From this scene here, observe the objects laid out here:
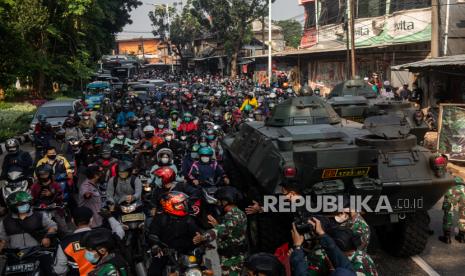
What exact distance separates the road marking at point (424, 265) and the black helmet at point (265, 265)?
390 cm

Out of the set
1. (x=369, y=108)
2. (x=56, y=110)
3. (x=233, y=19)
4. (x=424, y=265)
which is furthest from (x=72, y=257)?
(x=233, y=19)

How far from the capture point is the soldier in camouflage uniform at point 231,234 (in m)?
5.31

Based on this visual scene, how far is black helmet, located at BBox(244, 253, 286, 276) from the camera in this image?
145 inches

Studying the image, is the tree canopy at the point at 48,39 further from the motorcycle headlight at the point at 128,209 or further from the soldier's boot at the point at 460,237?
the soldier's boot at the point at 460,237

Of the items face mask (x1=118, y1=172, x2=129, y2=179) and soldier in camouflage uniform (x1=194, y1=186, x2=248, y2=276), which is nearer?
soldier in camouflage uniform (x1=194, y1=186, x2=248, y2=276)

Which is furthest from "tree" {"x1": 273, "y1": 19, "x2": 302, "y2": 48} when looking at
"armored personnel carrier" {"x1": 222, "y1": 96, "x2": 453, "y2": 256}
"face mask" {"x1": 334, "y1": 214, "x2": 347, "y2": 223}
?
"face mask" {"x1": 334, "y1": 214, "x2": 347, "y2": 223}

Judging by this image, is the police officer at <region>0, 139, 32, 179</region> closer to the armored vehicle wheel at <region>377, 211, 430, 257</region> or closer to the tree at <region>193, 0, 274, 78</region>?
the armored vehicle wheel at <region>377, 211, 430, 257</region>

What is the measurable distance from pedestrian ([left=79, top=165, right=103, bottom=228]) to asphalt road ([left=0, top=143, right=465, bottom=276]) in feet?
4.95

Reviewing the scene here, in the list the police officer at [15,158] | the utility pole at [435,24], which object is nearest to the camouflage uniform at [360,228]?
the police officer at [15,158]

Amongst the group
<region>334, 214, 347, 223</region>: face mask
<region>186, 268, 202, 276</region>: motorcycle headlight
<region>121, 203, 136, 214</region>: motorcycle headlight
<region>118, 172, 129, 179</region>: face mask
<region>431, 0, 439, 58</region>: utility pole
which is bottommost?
<region>186, 268, 202, 276</region>: motorcycle headlight

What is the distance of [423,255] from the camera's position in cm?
752

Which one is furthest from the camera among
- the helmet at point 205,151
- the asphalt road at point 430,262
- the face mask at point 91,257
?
the helmet at point 205,151

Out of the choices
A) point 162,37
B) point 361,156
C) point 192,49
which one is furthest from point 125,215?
point 162,37

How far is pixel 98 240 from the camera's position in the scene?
432 centimetres
